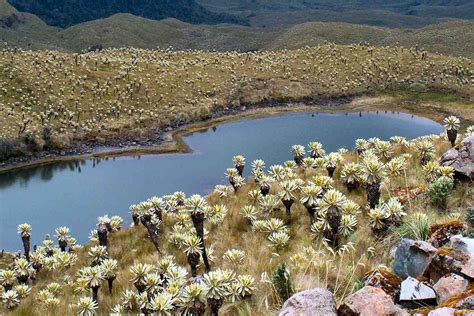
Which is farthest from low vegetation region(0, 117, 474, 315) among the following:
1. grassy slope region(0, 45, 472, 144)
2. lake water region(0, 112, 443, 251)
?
grassy slope region(0, 45, 472, 144)

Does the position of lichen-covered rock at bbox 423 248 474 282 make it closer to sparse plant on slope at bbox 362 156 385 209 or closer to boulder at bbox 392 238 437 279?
boulder at bbox 392 238 437 279

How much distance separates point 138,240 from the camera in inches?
742

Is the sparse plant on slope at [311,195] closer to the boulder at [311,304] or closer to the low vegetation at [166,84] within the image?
the boulder at [311,304]

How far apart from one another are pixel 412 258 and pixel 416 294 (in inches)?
39.7

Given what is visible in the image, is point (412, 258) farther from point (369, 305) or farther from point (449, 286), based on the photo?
point (369, 305)

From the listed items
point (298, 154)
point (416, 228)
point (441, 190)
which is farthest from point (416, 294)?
point (298, 154)

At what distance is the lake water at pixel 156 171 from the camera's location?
1668 inches

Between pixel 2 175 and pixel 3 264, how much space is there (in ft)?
86.3

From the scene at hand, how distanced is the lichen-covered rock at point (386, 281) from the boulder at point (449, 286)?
0.58m

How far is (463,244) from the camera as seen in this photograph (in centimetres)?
725

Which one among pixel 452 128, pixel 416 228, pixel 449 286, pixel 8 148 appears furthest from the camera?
pixel 8 148

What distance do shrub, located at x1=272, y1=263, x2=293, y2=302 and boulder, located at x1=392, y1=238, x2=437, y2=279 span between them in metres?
1.73

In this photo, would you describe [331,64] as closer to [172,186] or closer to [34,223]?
[172,186]

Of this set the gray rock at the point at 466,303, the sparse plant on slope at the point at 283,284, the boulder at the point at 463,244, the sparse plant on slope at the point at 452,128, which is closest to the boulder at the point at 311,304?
the gray rock at the point at 466,303
